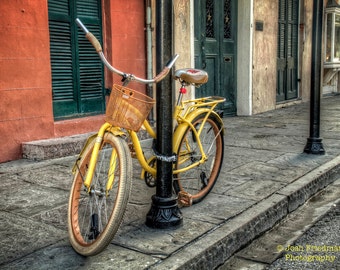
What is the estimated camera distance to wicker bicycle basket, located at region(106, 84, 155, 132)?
2.86m

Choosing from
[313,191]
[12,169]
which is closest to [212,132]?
[313,191]

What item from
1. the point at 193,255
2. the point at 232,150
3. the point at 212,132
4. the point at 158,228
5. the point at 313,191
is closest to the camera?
the point at 193,255

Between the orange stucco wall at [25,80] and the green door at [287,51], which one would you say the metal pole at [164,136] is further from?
the green door at [287,51]

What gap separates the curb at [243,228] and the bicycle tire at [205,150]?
467mm

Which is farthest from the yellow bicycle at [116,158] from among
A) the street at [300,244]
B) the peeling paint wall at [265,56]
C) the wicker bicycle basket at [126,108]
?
the peeling paint wall at [265,56]

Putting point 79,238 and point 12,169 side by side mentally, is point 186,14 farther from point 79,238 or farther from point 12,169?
point 79,238

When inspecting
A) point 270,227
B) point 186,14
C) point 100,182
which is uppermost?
point 186,14

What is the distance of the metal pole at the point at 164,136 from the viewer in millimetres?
3283

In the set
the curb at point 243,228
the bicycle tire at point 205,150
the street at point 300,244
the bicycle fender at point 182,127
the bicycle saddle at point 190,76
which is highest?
the bicycle saddle at point 190,76

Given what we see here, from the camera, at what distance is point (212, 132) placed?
4.23 metres

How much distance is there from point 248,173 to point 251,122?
439 cm

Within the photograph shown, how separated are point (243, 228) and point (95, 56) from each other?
433 cm

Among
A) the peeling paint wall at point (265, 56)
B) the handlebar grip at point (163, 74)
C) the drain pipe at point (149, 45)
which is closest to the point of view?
the handlebar grip at point (163, 74)

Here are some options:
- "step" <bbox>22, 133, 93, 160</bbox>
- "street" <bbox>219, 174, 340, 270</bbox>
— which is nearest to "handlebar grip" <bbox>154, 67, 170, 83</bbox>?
"street" <bbox>219, 174, 340, 270</bbox>
